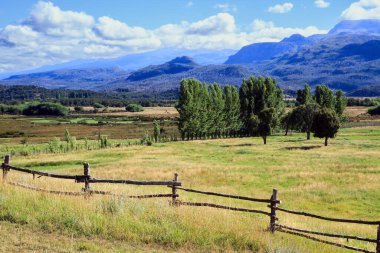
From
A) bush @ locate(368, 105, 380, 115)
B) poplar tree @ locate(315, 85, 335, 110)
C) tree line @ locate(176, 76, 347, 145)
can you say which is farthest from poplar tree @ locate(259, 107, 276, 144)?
bush @ locate(368, 105, 380, 115)

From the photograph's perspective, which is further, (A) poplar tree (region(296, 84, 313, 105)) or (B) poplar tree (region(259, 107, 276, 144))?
(A) poplar tree (region(296, 84, 313, 105))

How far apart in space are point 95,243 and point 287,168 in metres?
37.7

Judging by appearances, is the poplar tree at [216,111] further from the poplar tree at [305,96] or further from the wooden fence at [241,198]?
the wooden fence at [241,198]

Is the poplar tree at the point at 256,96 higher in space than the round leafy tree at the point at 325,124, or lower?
higher

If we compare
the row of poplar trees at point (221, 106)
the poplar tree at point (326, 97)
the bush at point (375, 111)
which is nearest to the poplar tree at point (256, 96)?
the row of poplar trees at point (221, 106)

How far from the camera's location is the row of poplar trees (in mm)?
104750

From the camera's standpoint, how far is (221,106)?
10988 centimetres

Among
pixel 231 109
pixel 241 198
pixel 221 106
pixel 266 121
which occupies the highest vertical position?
pixel 221 106

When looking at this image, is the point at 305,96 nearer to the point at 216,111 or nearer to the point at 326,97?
the point at 326,97

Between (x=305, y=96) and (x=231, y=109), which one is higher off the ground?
(x=305, y=96)

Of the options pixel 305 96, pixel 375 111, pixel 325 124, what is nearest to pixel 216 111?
pixel 305 96

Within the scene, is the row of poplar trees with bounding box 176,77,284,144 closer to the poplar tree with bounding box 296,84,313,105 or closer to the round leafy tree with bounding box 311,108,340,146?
the poplar tree with bounding box 296,84,313,105

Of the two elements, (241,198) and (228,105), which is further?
(228,105)

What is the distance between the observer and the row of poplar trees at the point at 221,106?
4124 inches
